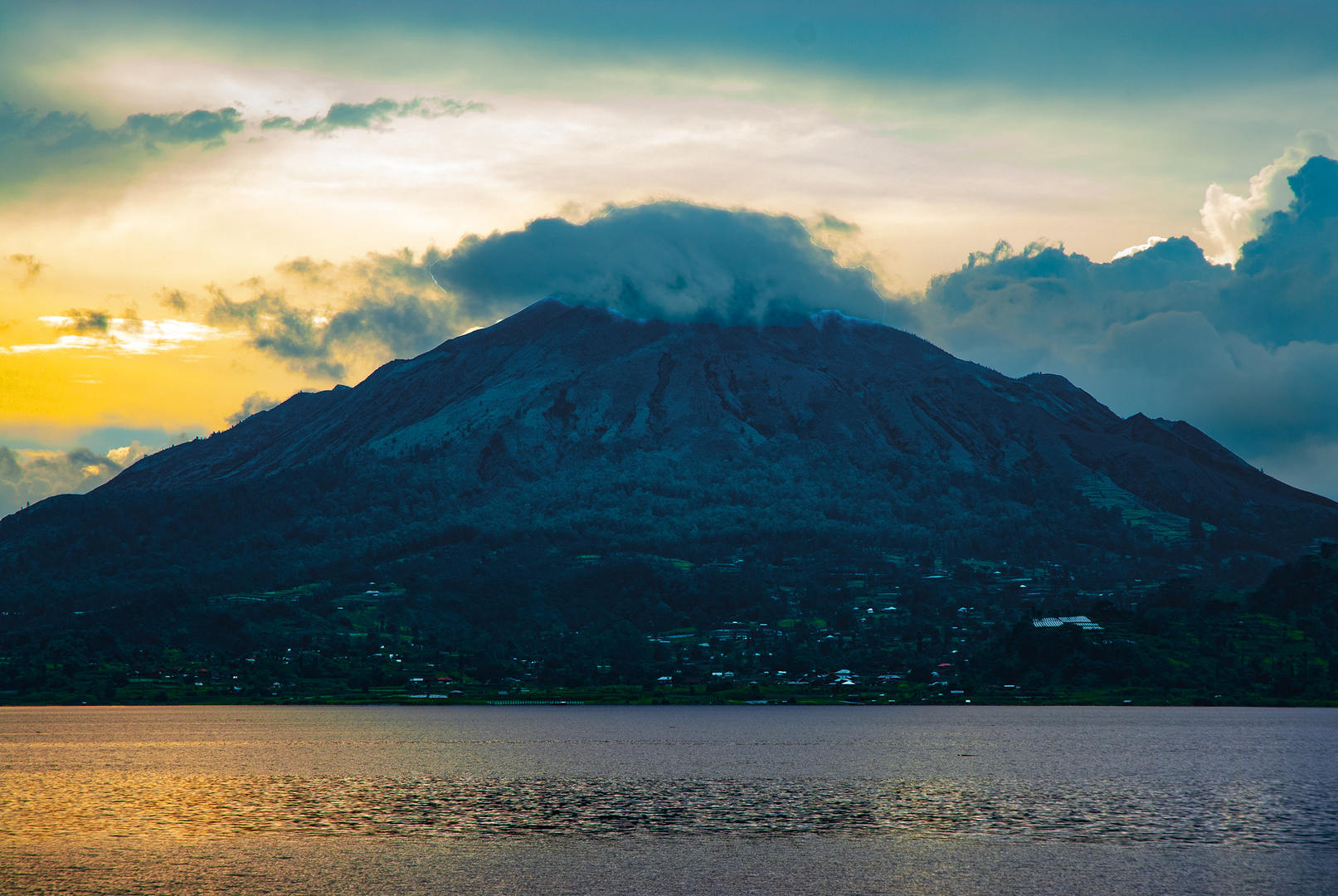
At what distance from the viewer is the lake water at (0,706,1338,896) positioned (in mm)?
65750

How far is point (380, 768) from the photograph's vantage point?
125125 millimetres

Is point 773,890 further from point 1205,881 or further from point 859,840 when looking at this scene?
point 1205,881

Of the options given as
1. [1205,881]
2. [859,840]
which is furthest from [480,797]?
[1205,881]

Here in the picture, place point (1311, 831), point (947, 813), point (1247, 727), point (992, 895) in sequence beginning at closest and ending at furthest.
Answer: point (992, 895), point (1311, 831), point (947, 813), point (1247, 727)

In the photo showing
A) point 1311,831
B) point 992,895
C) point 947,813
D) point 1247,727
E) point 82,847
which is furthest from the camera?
point 1247,727

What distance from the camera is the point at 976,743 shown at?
157 metres

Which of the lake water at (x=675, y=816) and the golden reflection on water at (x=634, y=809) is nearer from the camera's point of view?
the lake water at (x=675, y=816)

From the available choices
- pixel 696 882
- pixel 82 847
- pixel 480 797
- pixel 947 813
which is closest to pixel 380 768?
pixel 480 797

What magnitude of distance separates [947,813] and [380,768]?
61375 mm

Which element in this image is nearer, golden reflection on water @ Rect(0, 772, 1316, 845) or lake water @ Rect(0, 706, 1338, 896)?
lake water @ Rect(0, 706, 1338, 896)

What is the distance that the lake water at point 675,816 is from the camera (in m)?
65.8

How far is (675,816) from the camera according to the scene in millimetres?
88750

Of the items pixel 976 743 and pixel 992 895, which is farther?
pixel 976 743

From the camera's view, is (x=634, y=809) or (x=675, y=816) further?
(x=634, y=809)
